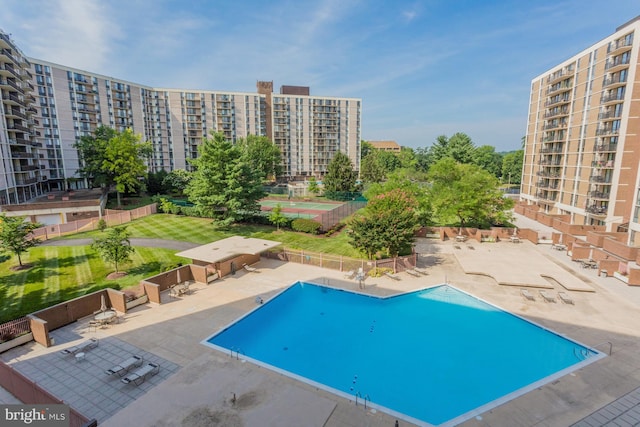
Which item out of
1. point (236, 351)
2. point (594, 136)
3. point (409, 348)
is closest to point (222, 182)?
point (236, 351)

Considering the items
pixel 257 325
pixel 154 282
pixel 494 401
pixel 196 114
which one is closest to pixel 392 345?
pixel 494 401

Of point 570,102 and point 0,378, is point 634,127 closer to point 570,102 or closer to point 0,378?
point 570,102

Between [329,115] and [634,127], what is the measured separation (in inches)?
3049

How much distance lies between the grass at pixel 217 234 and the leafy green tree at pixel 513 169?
297ft

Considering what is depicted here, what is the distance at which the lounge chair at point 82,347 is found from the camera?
1400cm

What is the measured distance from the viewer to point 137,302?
735 inches

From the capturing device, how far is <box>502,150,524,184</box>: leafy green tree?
10406 cm

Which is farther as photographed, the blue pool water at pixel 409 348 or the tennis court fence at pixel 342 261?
the tennis court fence at pixel 342 261

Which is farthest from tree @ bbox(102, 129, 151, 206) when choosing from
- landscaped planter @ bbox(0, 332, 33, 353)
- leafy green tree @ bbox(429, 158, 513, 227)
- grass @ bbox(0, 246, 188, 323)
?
leafy green tree @ bbox(429, 158, 513, 227)

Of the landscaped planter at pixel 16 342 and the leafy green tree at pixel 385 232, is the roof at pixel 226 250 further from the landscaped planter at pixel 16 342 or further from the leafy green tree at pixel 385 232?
the landscaped planter at pixel 16 342

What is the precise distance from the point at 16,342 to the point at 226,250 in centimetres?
1129

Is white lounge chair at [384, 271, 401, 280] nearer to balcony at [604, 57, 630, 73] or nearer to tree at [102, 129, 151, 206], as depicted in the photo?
balcony at [604, 57, 630, 73]

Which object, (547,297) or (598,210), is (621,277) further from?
(598,210)

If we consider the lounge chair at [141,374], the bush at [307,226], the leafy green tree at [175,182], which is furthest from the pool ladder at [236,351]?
the leafy green tree at [175,182]
